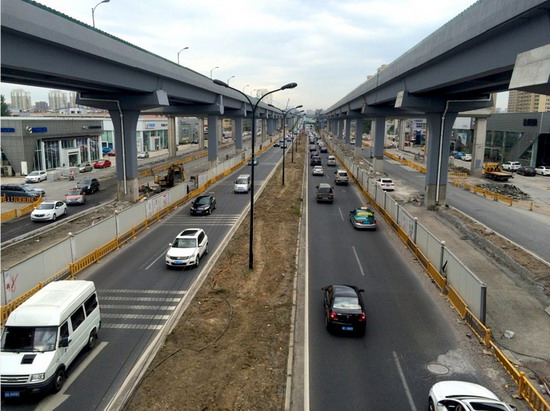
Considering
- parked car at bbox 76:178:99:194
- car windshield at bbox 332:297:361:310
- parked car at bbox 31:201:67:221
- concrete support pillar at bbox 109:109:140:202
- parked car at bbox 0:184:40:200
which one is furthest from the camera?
parked car at bbox 76:178:99:194

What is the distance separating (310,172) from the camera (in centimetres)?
6969

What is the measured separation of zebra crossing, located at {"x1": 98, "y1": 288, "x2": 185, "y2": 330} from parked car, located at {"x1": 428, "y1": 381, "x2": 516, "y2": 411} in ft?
33.1

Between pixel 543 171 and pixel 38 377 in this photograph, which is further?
pixel 543 171

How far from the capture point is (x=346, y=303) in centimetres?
1656

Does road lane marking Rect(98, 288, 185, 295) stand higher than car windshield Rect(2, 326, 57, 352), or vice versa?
car windshield Rect(2, 326, 57, 352)

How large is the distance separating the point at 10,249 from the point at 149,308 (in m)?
14.0

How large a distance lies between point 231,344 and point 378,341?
5.26 metres

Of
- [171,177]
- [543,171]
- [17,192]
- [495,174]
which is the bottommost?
[17,192]

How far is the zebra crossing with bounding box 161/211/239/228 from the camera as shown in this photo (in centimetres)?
3416

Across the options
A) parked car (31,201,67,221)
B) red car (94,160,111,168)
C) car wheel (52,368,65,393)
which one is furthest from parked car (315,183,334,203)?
red car (94,160,111,168)

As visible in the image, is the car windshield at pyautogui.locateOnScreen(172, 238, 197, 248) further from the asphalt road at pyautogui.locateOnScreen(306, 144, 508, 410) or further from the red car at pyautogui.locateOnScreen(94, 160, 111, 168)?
the red car at pyautogui.locateOnScreen(94, 160, 111, 168)

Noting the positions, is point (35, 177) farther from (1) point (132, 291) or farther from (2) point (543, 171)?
(2) point (543, 171)

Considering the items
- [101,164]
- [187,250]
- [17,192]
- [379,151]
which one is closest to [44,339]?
[187,250]

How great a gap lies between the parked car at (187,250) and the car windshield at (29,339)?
34.7 feet
